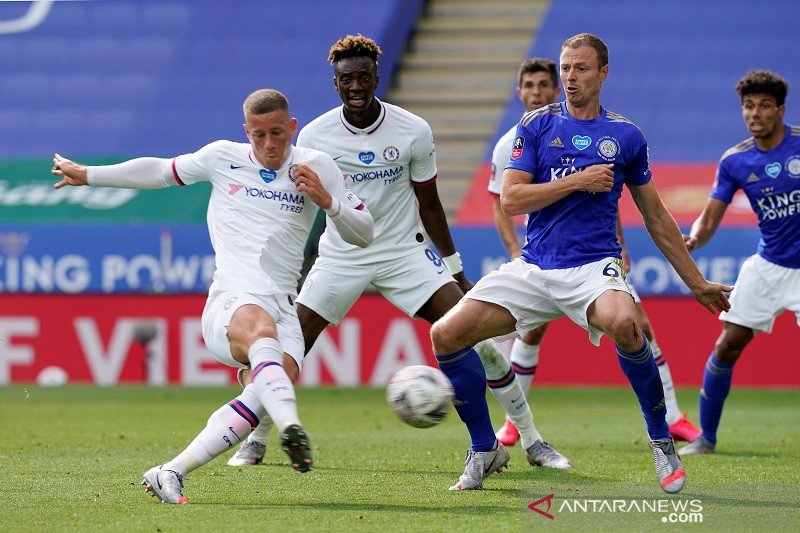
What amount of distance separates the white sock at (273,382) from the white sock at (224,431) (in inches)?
5.4

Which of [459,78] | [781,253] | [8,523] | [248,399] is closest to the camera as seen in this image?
[8,523]

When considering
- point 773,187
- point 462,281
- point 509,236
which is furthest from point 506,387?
point 773,187

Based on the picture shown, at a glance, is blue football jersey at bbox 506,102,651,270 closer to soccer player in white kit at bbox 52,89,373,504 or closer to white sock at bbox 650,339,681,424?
soccer player in white kit at bbox 52,89,373,504

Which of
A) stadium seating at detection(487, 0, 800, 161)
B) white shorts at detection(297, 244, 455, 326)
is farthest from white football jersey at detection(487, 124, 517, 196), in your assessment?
stadium seating at detection(487, 0, 800, 161)

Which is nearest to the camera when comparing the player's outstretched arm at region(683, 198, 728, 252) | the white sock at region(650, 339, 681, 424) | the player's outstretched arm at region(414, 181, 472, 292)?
the player's outstretched arm at region(414, 181, 472, 292)

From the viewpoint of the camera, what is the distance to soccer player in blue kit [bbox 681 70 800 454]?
8523 millimetres

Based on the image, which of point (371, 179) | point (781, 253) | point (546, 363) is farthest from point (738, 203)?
point (371, 179)

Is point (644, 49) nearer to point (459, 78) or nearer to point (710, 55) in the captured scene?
point (710, 55)

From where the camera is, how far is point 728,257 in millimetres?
15711

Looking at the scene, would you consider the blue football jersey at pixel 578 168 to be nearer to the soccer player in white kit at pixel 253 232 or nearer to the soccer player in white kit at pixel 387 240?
the soccer player in white kit at pixel 253 232

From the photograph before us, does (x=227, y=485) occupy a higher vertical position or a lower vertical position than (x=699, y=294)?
lower

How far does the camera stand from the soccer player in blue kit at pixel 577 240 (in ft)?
21.1

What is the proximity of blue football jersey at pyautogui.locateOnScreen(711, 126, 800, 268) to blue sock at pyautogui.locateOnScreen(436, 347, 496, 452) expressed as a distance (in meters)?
2.62

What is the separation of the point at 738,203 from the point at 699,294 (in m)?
10.5
